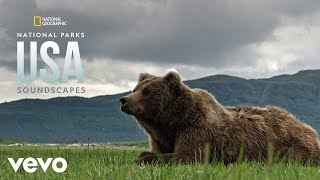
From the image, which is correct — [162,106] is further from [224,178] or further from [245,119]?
[224,178]

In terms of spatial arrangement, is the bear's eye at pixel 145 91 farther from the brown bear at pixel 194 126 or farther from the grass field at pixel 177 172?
the grass field at pixel 177 172

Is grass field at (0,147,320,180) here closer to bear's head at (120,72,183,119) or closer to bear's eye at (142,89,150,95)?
Result: bear's head at (120,72,183,119)

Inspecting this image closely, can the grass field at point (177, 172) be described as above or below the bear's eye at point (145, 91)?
below

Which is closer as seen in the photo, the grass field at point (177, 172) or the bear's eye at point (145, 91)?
the grass field at point (177, 172)

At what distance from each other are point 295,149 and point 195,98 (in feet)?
7.77

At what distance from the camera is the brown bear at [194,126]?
11.7 meters

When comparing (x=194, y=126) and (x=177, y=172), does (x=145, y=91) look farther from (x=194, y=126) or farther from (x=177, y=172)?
(x=177, y=172)

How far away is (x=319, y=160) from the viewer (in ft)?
41.8

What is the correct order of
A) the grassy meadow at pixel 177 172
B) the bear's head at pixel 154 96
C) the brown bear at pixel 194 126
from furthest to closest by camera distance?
the brown bear at pixel 194 126 → the bear's head at pixel 154 96 → the grassy meadow at pixel 177 172

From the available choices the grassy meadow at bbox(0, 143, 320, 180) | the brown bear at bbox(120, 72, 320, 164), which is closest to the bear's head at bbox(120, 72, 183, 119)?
the brown bear at bbox(120, 72, 320, 164)

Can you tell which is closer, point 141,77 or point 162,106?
point 162,106

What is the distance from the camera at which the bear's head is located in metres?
11.5

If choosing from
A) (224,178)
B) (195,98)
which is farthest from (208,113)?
(224,178)

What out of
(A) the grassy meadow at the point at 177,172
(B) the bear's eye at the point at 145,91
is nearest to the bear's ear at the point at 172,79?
(B) the bear's eye at the point at 145,91
